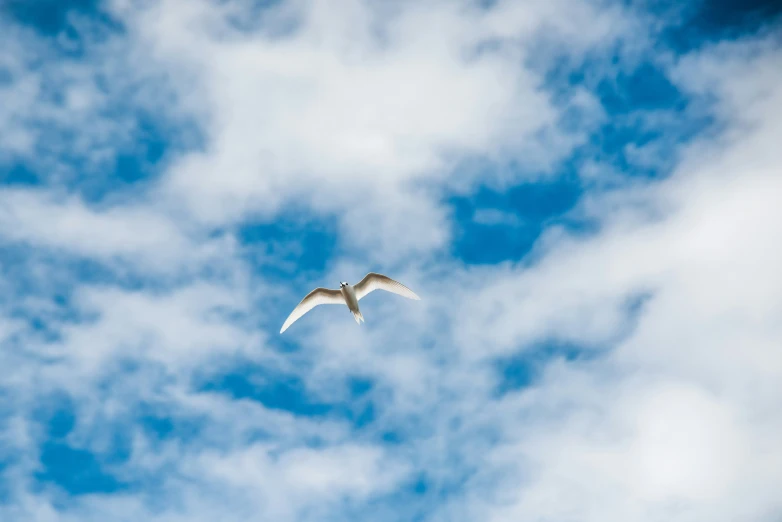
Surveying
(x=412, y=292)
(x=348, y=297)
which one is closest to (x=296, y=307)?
(x=348, y=297)

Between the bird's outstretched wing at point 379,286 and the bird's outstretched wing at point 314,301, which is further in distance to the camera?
the bird's outstretched wing at point 314,301

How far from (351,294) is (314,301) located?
402 centimetres

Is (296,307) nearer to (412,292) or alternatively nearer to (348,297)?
(348,297)

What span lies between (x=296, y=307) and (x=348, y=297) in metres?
5.15

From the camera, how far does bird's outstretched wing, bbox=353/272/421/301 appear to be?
7112cm

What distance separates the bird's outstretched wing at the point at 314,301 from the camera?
2842 inches

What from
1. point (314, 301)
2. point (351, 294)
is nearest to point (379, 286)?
point (351, 294)

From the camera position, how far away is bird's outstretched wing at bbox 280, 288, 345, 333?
72.2 m

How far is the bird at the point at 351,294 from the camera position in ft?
233

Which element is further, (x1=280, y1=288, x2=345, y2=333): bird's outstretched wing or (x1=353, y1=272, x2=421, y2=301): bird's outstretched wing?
(x1=280, y1=288, x2=345, y2=333): bird's outstretched wing

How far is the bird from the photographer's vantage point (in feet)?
233

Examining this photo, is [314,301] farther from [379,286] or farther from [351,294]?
[379,286]

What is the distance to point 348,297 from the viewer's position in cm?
7112

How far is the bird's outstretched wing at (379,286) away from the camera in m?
71.1
